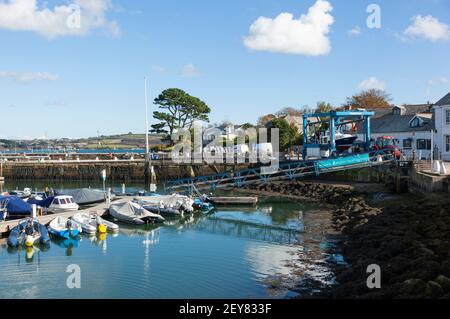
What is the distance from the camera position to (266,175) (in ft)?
172

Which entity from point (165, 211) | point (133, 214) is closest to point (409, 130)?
point (165, 211)

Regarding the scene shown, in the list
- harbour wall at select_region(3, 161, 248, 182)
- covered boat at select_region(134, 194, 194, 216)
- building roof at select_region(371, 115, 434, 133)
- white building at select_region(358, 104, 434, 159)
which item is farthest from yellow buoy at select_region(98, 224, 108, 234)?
building roof at select_region(371, 115, 434, 133)

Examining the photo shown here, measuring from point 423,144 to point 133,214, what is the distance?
36.1m

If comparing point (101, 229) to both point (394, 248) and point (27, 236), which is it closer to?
point (27, 236)

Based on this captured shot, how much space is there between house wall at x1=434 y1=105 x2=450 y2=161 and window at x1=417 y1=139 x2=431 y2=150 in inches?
127

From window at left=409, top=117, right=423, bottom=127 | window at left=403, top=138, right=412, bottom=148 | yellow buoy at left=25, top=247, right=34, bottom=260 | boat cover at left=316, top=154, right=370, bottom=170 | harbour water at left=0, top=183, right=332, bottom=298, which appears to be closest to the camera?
harbour water at left=0, top=183, right=332, bottom=298

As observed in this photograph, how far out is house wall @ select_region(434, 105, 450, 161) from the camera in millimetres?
50406

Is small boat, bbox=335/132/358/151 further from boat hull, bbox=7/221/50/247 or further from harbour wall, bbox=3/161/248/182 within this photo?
boat hull, bbox=7/221/50/247

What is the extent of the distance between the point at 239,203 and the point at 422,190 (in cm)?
1569

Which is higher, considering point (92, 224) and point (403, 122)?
point (403, 122)

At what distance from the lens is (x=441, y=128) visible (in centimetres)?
5112

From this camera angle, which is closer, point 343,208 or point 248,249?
point 248,249

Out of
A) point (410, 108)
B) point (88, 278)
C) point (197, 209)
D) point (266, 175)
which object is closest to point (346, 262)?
point (88, 278)

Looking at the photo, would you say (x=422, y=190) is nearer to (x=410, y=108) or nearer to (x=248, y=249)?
(x=248, y=249)
